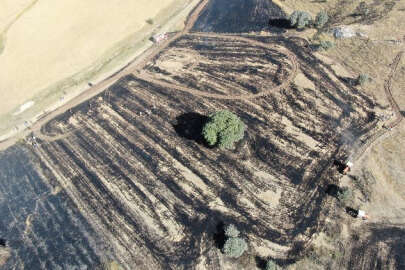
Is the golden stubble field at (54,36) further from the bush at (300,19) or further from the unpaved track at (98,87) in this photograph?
the bush at (300,19)

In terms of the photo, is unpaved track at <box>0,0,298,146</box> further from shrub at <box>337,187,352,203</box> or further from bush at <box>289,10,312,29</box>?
shrub at <box>337,187,352,203</box>

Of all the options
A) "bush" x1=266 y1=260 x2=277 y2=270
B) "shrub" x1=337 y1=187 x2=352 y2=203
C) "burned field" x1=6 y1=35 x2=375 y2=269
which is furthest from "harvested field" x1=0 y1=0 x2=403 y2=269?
"bush" x1=266 y1=260 x2=277 y2=270

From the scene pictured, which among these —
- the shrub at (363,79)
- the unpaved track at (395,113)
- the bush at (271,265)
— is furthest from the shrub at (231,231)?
the shrub at (363,79)

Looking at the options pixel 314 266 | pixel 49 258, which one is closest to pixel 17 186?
pixel 49 258

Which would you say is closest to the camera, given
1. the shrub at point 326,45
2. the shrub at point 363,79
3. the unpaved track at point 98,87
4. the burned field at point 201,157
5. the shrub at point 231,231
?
the shrub at point 231,231

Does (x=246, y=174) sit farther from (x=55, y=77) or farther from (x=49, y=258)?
(x=55, y=77)

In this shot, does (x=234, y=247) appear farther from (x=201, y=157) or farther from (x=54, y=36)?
(x=54, y=36)
